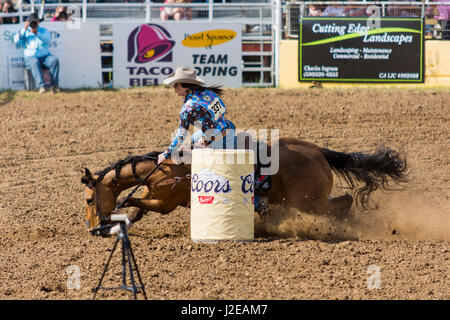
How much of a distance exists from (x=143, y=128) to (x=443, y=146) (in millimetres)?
5285

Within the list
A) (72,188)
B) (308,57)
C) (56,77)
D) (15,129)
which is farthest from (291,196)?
(56,77)

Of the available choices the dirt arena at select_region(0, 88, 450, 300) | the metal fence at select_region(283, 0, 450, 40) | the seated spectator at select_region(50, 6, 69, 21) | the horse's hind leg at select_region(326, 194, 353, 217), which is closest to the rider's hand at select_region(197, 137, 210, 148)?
the dirt arena at select_region(0, 88, 450, 300)

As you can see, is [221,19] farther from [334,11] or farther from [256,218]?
[256,218]

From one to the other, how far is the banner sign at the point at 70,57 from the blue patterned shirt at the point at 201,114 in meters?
8.76

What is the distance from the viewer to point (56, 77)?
47.8 feet

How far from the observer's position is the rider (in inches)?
262

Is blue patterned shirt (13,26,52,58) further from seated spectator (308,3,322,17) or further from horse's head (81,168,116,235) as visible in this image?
horse's head (81,168,116,235)

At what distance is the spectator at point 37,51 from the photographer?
47.0 ft

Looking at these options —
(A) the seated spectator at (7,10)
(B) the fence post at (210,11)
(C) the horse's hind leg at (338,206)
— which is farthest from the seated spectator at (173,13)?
(C) the horse's hind leg at (338,206)

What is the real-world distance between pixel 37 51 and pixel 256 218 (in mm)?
8588

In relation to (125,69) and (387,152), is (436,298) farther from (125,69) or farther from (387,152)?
(125,69)

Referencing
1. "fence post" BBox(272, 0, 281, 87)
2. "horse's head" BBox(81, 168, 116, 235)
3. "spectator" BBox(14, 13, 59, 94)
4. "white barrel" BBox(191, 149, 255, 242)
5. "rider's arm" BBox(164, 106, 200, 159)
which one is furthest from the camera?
"fence post" BBox(272, 0, 281, 87)

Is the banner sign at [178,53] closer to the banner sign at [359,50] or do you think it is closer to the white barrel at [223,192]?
the banner sign at [359,50]

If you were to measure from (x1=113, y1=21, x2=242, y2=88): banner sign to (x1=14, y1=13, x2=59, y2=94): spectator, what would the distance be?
4.60 ft
